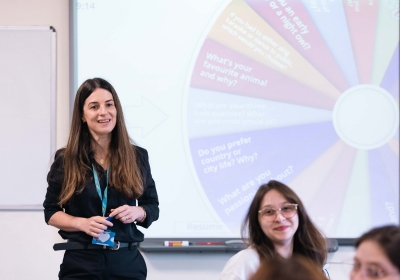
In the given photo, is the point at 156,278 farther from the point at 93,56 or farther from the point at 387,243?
the point at 387,243

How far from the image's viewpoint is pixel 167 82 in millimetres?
3184

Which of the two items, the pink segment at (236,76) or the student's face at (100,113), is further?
the pink segment at (236,76)

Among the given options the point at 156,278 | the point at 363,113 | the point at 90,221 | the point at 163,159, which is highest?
the point at 363,113

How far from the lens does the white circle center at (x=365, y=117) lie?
10.4ft

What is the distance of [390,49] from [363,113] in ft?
1.31

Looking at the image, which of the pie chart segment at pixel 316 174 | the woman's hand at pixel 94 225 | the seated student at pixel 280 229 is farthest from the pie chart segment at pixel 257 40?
the woman's hand at pixel 94 225

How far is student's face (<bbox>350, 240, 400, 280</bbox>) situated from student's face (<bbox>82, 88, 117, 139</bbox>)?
1.28m

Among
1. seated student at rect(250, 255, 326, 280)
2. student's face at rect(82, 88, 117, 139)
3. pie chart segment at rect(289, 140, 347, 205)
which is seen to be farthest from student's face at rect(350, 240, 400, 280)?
pie chart segment at rect(289, 140, 347, 205)

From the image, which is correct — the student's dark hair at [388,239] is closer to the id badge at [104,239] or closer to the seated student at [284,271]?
the seated student at [284,271]

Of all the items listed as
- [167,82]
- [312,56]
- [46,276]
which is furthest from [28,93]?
[312,56]

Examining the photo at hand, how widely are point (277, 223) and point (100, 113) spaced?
86 centimetres

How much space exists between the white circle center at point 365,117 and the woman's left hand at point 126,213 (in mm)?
1467

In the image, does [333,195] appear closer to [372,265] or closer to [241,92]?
[241,92]

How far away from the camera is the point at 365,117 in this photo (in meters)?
3.18
